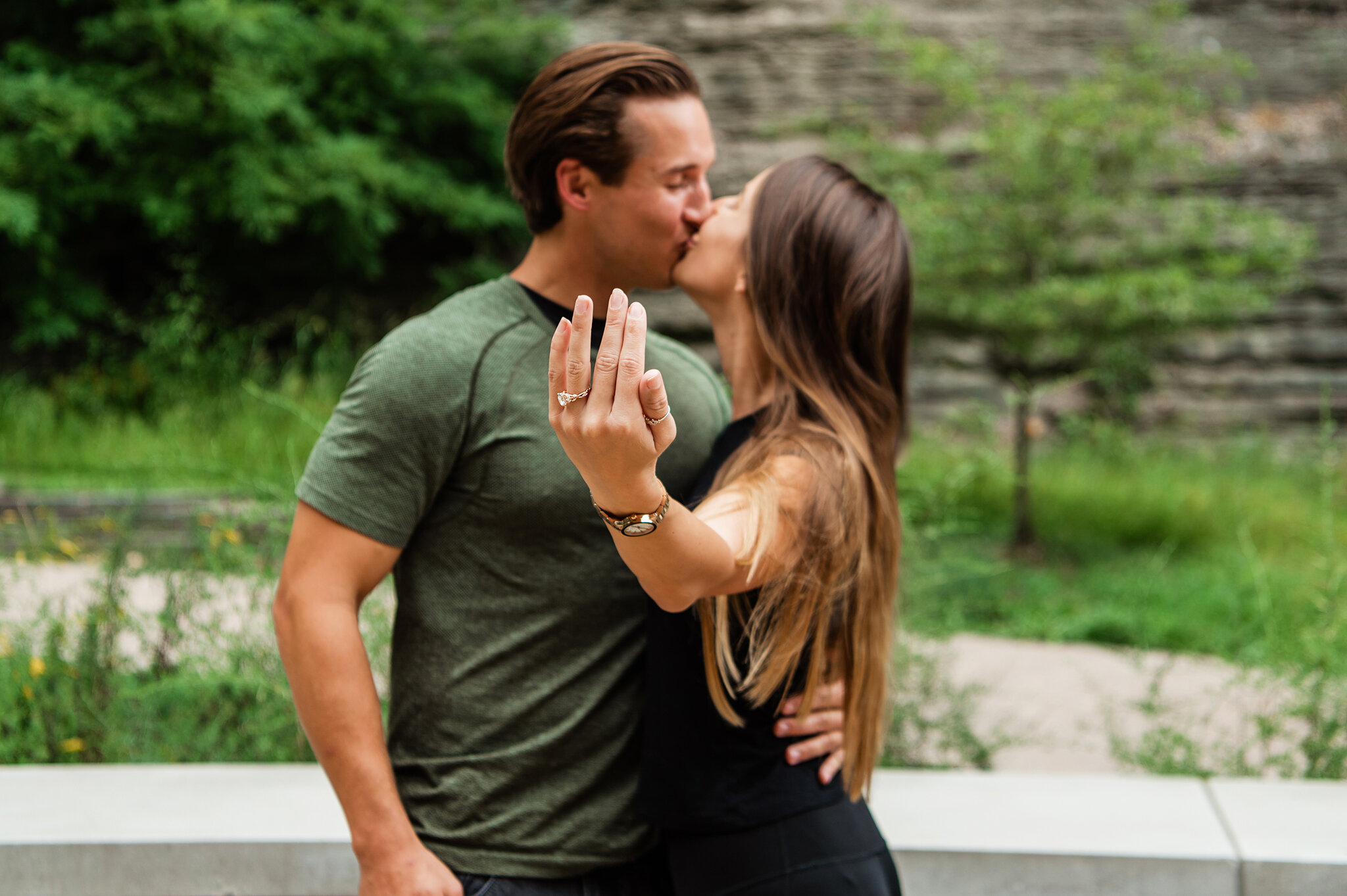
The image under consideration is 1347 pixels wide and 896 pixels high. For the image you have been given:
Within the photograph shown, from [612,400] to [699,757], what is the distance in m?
0.65

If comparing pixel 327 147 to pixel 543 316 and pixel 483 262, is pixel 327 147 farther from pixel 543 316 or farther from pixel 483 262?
pixel 543 316

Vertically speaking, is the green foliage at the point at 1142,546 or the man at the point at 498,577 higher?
the man at the point at 498,577

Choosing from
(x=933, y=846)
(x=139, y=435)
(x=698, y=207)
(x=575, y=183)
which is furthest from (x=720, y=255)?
(x=139, y=435)

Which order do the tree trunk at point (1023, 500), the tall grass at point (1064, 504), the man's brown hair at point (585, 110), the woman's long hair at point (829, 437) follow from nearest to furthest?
the woman's long hair at point (829, 437) < the man's brown hair at point (585, 110) < the tall grass at point (1064, 504) < the tree trunk at point (1023, 500)

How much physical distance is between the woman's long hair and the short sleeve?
0.41 m

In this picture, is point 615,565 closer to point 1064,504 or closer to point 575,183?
point 575,183

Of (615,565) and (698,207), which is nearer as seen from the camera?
(615,565)

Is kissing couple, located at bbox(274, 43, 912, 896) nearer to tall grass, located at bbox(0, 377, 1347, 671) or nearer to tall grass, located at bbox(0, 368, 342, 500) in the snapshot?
tall grass, located at bbox(0, 377, 1347, 671)

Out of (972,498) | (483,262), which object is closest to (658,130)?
(972,498)

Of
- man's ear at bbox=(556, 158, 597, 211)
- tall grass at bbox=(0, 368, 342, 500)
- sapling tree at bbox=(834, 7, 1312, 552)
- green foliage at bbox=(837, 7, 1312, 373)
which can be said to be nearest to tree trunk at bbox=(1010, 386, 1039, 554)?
sapling tree at bbox=(834, 7, 1312, 552)

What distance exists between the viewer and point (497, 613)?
1.51m

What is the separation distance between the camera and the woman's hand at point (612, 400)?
103 centimetres

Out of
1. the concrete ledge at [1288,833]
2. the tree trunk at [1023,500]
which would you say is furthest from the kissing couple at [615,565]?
the tree trunk at [1023,500]

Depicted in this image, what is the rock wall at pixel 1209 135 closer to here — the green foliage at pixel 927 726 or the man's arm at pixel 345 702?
the green foliage at pixel 927 726
